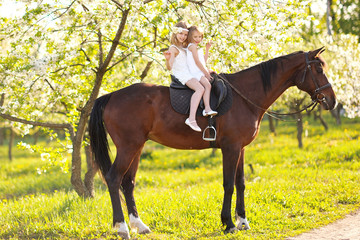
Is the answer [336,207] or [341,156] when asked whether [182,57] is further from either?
[341,156]

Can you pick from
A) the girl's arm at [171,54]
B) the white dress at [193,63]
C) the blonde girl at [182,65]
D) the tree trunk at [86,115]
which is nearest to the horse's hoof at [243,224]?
the blonde girl at [182,65]

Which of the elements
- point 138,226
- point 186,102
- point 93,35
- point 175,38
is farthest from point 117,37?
point 138,226

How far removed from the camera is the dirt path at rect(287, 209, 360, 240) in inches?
227

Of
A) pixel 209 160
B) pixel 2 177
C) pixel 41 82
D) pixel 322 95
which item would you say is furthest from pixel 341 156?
pixel 2 177

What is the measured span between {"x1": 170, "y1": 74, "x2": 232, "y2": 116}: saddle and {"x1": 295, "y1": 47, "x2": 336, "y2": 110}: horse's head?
1318 millimetres

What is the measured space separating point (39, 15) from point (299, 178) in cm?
757

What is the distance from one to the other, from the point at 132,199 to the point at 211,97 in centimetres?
220

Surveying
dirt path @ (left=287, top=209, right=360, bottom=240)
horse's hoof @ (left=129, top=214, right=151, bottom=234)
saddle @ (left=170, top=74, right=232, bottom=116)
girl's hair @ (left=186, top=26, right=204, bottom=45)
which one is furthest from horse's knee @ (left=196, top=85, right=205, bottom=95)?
dirt path @ (left=287, top=209, right=360, bottom=240)

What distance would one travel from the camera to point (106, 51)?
8953 millimetres

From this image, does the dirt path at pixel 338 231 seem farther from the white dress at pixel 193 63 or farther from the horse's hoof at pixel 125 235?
the white dress at pixel 193 63

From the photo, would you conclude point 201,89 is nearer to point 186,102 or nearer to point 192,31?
point 186,102

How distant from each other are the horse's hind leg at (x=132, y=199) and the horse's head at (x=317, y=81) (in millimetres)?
3049

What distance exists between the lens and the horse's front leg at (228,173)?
609 centimetres

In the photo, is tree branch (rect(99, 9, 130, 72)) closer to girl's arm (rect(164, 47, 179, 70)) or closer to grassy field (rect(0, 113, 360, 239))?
girl's arm (rect(164, 47, 179, 70))
